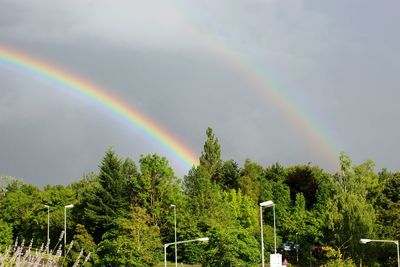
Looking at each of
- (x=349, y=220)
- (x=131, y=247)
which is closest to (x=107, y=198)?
(x=131, y=247)

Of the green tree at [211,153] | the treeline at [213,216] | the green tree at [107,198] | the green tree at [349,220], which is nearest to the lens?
the treeline at [213,216]

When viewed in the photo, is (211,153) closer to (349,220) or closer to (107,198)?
(107,198)

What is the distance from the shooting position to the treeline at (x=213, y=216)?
212 ft

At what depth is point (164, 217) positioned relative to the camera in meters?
83.6

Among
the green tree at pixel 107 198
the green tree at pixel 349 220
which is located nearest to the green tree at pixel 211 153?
the green tree at pixel 107 198

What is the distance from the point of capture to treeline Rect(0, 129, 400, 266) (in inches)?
2542

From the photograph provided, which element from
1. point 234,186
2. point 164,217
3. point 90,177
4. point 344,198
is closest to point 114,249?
point 164,217

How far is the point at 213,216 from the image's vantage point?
78.5m

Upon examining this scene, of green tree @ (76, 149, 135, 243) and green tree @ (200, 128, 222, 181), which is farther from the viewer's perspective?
green tree @ (200, 128, 222, 181)

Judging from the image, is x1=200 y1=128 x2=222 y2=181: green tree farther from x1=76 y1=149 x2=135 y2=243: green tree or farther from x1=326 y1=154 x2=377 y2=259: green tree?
x1=326 y1=154 x2=377 y2=259: green tree

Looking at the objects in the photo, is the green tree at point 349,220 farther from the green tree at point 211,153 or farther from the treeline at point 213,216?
the green tree at point 211,153

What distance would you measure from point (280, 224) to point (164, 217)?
21.1 metres

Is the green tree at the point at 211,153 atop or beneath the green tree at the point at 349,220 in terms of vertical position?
atop

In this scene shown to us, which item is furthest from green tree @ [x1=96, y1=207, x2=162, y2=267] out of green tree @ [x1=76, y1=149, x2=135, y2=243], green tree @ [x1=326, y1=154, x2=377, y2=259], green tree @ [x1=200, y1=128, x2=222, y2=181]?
green tree @ [x1=200, y1=128, x2=222, y2=181]
